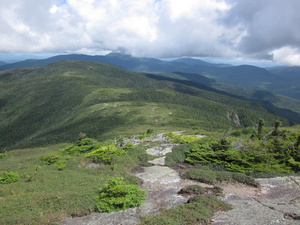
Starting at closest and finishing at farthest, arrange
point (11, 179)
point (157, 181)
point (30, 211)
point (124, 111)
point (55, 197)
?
point (30, 211), point (55, 197), point (157, 181), point (11, 179), point (124, 111)

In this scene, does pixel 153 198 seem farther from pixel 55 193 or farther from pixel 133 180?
pixel 55 193

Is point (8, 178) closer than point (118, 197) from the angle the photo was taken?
No

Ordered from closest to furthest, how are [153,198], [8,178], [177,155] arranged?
[153,198]
[8,178]
[177,155]

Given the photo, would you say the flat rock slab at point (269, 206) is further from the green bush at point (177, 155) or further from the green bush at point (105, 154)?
the green bush at point (105, 154)

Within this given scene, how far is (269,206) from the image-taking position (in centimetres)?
1459

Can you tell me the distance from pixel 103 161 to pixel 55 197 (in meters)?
9.39

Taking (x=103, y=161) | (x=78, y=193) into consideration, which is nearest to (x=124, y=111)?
(x=103, y=161)

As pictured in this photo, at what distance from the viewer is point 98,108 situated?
15488cm

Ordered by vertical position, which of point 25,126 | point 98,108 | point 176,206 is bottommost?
point 25,126

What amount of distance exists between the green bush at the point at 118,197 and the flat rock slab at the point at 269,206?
18.0ft

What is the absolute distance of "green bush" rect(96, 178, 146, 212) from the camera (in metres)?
15.0

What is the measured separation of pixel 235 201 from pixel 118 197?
8154 millimetres

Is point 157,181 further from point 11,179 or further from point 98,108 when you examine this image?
point 98,108

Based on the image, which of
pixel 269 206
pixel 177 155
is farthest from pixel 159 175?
pixel 269 206
